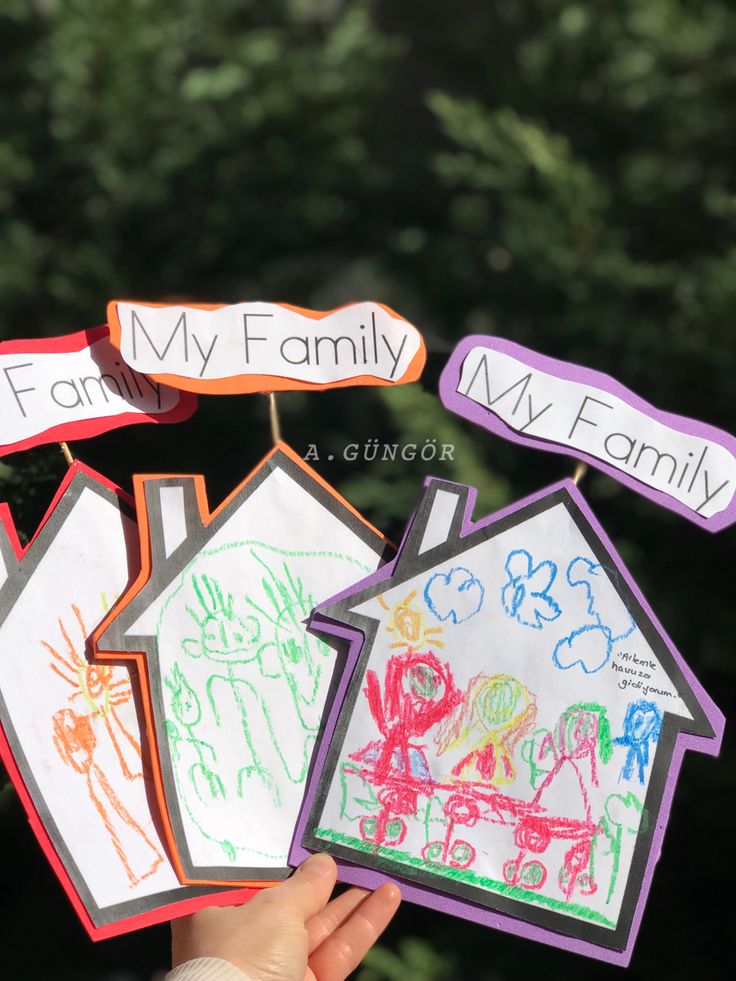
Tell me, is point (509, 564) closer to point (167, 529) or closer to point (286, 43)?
point (167, 529)

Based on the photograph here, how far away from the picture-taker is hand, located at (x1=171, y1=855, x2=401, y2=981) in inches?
25.0

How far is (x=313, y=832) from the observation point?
0.68 m

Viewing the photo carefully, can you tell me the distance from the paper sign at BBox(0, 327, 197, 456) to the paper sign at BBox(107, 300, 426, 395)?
42 millimetres

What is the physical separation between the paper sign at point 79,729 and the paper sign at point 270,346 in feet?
0.36

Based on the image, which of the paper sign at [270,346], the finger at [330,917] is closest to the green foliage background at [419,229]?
the paper sign at [270,346]

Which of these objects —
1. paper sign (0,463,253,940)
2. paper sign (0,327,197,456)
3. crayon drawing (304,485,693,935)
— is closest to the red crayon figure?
crayon drawing (304,485,693,935)

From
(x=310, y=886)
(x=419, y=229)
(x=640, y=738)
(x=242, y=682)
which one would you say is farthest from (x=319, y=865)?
(x=419, y=229)

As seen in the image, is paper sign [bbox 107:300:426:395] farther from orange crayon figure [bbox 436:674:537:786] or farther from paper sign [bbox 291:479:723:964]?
orange crayon figure [bbox 436:674:537:786]

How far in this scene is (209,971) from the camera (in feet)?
2.02

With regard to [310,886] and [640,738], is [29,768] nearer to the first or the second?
[310,886]

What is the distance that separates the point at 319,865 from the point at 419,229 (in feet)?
3.94

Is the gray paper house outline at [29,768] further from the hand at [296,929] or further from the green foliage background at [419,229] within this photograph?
the green foliage background at [419,229]

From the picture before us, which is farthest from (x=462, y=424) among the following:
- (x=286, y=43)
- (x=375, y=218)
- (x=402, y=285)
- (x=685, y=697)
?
(x=286, y=43)

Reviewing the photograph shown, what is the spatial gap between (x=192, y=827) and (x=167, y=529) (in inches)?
8.4
